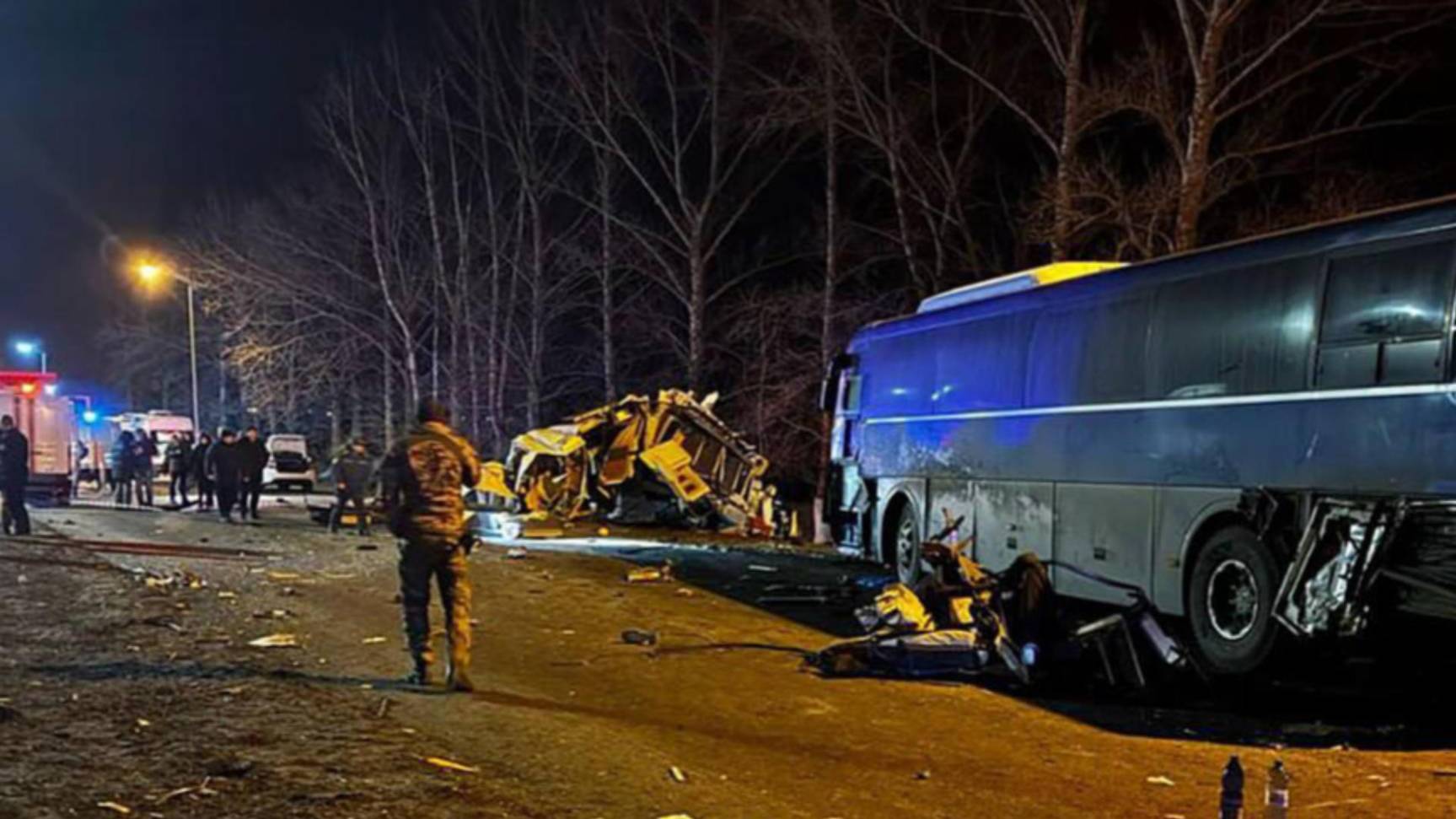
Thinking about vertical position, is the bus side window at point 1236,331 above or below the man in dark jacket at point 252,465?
above

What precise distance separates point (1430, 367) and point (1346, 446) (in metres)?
0.86

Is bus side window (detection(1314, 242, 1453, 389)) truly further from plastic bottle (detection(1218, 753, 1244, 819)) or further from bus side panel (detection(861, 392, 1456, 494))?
plastic bottle (detection(1218, 753, 1244, 819))

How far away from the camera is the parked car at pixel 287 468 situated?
3675cm

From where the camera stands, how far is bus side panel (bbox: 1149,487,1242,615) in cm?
986

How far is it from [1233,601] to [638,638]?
5046mm

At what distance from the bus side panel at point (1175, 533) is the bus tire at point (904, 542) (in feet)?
17.0

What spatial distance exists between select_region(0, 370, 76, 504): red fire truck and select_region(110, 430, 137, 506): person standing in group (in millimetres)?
986

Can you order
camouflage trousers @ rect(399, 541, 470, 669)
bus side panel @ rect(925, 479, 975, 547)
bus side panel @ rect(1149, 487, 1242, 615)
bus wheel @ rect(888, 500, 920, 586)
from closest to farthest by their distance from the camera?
camouflage trousers @ rect(399, 541, 470, 669) → bus side panel @ rect(1149, 487, 1242, 615) → bus side panel @ rect(925, 479, 975, 547) → bus wheel @ rect(888, 500, 920, 586)

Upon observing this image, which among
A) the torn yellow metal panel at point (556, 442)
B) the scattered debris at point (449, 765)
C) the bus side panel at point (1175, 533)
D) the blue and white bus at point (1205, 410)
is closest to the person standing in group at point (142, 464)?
the torn yellow metal panel at point (556, 442)

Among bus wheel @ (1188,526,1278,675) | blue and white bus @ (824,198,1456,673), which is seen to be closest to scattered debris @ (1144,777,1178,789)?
blue and white bus @ (824,198,1456,673)

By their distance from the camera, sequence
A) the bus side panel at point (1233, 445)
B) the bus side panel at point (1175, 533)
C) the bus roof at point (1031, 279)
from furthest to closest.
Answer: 1. the bus roof at point (1031, 279)
2. the bus side panel at point (1175, 533)
3. the bus side panel at point (1233, 445)

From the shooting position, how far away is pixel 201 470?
1032 inches

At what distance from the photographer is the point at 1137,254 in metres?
20.3

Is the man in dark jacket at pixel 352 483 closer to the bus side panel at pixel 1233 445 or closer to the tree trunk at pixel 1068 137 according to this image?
the bus side panel at pixel 1233 445
